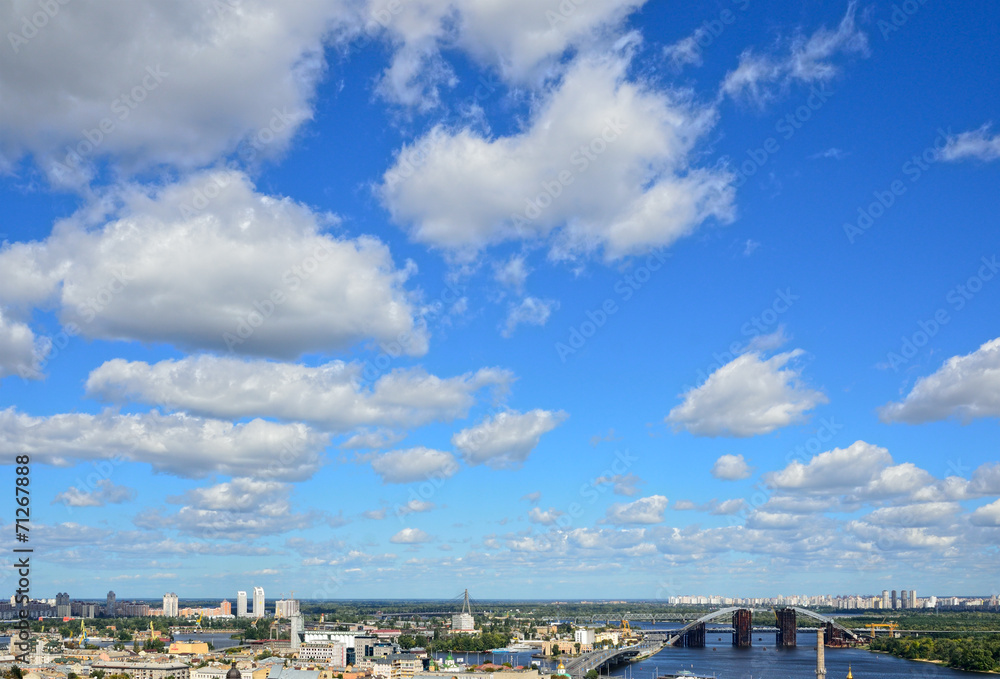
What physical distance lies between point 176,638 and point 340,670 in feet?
131

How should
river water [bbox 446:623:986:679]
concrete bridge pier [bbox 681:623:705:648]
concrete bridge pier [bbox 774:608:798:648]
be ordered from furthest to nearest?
concrete bridge pier [bbox 681:623:705:648] → concrete bridge pier [bbox 774:608:798:648] → river water [bbox 446:623:986:679]

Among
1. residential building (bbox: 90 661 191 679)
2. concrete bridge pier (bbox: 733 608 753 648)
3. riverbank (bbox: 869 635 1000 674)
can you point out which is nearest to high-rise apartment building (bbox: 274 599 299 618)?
concrete bridge pier (bbox: 733 608 753 648)

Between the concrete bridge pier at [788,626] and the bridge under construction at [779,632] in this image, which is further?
the bridge under construction at [779,632]

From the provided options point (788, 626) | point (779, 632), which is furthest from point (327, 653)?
point (779, 632)

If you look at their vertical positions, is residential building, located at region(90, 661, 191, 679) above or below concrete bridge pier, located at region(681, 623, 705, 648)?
above

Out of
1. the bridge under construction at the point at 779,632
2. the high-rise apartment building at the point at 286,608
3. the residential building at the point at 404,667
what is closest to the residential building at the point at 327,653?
the residential building at the point at 404,667

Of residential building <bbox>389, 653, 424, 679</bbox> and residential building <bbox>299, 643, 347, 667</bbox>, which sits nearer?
residential building <bbox>389, 653, 424, 679</bbox>

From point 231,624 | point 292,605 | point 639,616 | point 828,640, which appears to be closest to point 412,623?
point 292,605

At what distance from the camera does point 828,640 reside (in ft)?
282

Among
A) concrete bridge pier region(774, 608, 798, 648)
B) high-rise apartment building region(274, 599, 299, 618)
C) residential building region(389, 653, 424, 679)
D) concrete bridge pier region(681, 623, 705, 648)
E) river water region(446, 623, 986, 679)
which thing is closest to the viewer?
residential building region(389, 653, 424, 679)

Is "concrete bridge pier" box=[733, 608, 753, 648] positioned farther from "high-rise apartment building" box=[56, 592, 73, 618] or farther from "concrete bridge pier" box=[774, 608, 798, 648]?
"high-rise apartment building" box=[56, 592, 73, 618]

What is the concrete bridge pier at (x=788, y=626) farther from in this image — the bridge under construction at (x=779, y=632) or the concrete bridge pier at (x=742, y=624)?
the concrete bridge pier at (x=742, y=624)

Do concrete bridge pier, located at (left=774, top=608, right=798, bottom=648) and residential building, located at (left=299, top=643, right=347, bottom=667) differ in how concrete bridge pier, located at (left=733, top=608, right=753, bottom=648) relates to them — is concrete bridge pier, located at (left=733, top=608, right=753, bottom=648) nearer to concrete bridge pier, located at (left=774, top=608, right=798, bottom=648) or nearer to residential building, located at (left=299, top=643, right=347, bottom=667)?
concrete bridge pier, located at (left=774, top=608, right=798, bottom=648)

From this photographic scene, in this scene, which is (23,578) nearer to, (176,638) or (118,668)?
(118,668)
